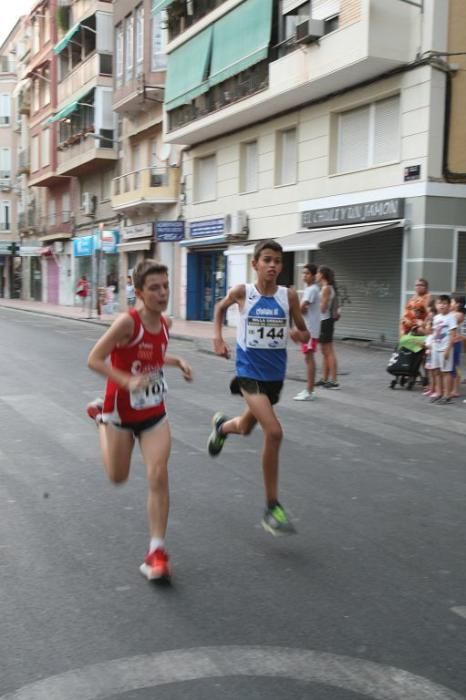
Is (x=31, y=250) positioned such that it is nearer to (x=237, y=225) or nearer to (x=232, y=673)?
(x=237, y=225)

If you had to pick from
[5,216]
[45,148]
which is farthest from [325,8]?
[5,216]

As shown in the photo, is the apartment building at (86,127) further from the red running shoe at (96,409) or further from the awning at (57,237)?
the red running shoe at (96,409)

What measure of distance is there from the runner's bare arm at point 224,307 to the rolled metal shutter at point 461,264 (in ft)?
38.3

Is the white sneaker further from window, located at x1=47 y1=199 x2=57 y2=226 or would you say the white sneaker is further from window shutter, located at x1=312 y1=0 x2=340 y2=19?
window, located at x1=47 y1=199 x2=57 y2=226

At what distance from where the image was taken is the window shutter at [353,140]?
18.1m

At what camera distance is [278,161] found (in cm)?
2161

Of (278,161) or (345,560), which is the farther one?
(278,161)

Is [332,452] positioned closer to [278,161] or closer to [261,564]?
[261,564]

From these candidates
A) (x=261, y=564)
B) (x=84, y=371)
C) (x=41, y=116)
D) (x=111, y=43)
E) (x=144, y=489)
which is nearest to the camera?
(x=261, y=564)

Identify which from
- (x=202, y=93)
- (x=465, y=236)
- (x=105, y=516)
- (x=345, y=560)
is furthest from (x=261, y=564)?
(x=202, y=93)

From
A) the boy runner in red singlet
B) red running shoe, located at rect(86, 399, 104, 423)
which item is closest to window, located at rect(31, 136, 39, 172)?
red running shoe, located at rect(86, 399, 104, 423)

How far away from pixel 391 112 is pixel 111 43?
2050 centimetres

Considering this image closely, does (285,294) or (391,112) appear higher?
(391,112)

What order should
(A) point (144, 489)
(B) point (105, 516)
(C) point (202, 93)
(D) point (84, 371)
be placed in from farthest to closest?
1. (C) point (202, 93)
2. (D) point (84, 371)
3. (A) point (144, 489)
4. (B) point (105, 516)
